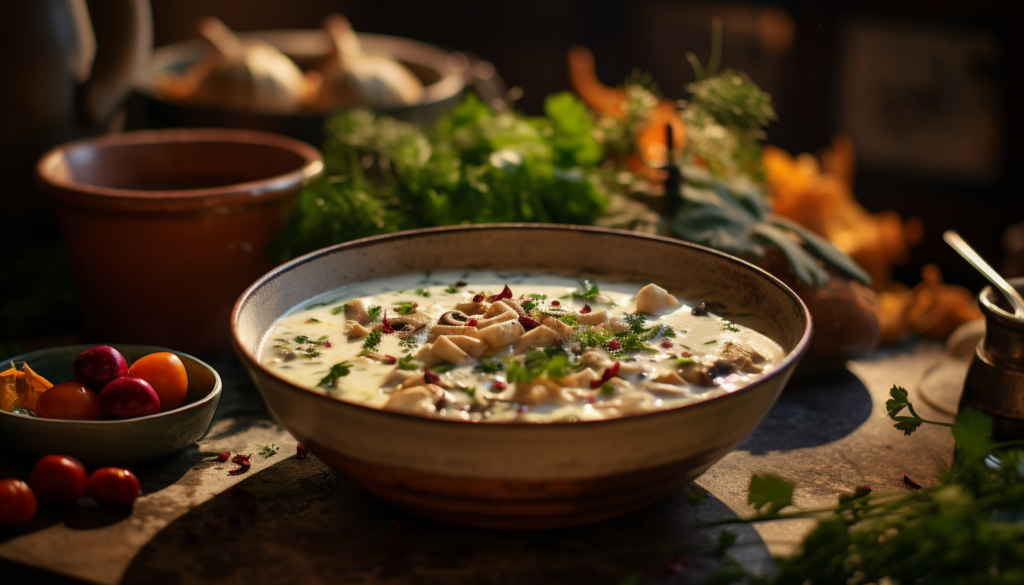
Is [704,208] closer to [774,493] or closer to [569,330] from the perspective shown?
[569,330]

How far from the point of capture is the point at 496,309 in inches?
71.4

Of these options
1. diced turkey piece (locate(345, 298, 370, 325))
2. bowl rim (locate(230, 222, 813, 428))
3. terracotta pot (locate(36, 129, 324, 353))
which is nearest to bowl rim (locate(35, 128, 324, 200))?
terracotta pot (locate(36, 129, 324, 353))

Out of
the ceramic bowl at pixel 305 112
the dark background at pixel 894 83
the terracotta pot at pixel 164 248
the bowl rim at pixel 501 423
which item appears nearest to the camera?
the bowl rim at pixel 501 423

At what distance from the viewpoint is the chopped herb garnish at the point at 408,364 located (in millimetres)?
1620

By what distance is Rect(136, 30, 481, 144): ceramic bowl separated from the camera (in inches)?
115

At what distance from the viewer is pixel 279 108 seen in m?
Result: 3.08

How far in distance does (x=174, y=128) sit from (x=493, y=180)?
1237 mm

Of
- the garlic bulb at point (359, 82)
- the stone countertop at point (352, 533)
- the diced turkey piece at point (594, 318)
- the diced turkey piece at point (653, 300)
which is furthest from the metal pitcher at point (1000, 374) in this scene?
the garlic bulb at point (359, 82)

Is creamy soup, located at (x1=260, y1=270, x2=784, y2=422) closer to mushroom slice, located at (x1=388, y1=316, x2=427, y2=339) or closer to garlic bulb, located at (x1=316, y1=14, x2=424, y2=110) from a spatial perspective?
mushroom slice, located at (x1=388, y1=316, x2=427, y2=339)

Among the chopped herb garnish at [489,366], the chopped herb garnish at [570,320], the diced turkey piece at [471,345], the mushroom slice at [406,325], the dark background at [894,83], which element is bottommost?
the dark background at [894,83]

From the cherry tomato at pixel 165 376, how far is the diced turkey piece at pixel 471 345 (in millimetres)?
561

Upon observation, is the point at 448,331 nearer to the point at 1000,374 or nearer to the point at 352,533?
the point at 352,533

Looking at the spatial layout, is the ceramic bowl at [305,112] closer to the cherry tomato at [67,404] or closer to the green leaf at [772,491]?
the cherry tomato at [67,404]

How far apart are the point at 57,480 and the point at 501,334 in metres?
0.80
